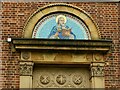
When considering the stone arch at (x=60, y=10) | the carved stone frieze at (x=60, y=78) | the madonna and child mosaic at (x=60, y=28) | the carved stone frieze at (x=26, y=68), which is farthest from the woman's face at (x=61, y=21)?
the carved stone frieze at (x=26, y=68)

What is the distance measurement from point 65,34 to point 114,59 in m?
1.63

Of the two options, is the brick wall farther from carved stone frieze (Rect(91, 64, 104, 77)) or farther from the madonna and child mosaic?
the madonna and child mosaic

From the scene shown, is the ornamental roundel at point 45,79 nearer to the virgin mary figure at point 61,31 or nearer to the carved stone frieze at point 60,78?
the carved stone frieze at point 60,78

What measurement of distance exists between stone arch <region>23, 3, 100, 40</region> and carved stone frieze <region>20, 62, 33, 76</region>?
0.85 m

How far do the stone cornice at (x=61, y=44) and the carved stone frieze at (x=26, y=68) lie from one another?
1.51 feet

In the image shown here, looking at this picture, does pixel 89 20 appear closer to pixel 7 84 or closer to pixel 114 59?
pixel 114 59

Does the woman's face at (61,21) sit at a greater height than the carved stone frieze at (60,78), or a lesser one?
greater

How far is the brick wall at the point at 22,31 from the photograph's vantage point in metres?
11.6

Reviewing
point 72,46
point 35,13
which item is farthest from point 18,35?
point 72,46

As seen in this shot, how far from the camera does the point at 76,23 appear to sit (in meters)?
12.2

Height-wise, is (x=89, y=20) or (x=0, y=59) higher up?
(x=89, y=20)

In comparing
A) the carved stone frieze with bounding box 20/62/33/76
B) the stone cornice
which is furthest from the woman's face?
the carved stone frieze with bounding box 20/62/33/76

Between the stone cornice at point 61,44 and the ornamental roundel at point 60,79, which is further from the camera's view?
the ornamental roundel at point 60,79

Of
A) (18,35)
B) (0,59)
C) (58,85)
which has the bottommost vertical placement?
(58,85)
